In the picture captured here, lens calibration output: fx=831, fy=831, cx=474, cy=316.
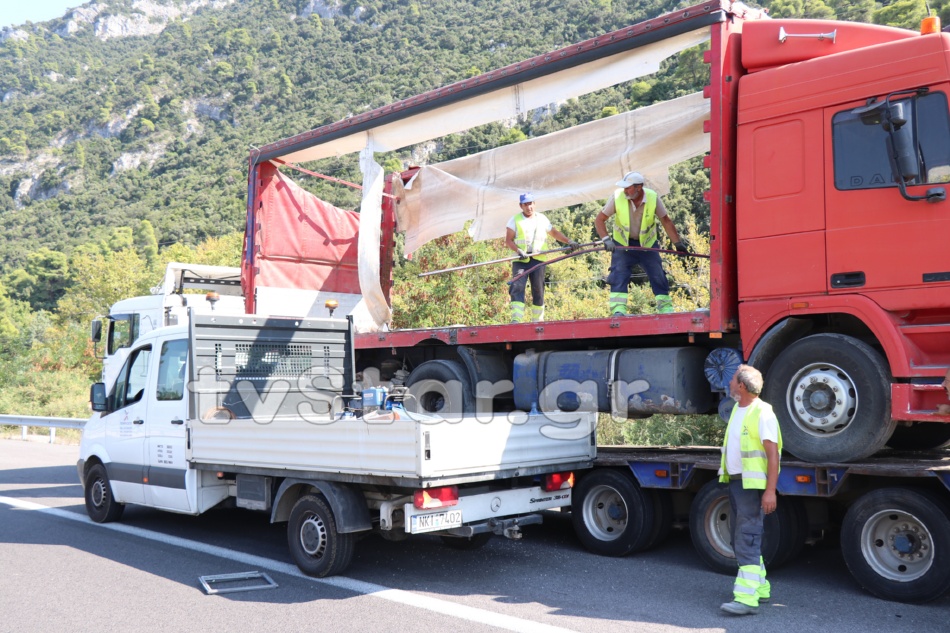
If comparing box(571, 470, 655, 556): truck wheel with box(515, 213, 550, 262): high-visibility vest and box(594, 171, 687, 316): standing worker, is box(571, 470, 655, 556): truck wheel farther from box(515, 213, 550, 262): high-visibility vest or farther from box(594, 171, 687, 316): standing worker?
box(515, 213, 550, 262): high-visibility vest

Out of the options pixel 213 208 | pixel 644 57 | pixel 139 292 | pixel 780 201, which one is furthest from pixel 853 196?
pixel 213 208

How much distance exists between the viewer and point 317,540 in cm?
588

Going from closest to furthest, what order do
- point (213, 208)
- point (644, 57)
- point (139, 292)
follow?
point (644, 57) → point (139, 292) → point (213, 208)

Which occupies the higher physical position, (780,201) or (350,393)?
(780,201)

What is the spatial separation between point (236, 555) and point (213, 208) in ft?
189

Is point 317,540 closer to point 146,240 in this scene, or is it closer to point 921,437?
point 921,437

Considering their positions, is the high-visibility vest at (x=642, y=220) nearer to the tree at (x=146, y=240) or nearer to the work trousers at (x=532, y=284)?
the work trousers at (x=532, y=284)

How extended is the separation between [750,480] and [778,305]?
1.52 meters

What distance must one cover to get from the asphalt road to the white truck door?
42cm

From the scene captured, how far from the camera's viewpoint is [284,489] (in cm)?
613

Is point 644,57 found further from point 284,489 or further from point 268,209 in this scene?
point 268,209

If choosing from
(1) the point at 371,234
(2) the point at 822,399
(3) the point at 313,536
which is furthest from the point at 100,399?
(2) the point at 822,399

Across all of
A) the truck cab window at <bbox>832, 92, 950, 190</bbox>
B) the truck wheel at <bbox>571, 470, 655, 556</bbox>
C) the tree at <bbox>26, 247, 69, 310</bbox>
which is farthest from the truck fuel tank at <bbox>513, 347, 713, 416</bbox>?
the tree at <bbox>26, 247, 69, 310</bbox>

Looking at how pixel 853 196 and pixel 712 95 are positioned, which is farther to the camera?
pixel 712 95
